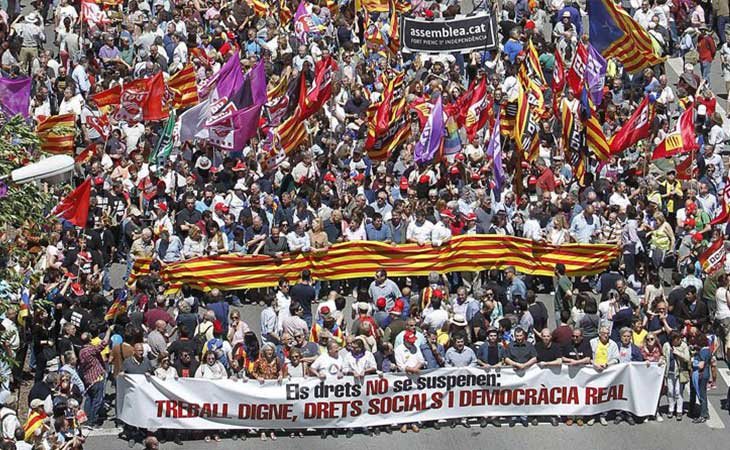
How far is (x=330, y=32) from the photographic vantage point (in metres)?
38.9

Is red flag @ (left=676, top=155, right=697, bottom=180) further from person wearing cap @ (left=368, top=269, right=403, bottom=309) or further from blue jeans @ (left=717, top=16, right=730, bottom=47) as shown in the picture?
blue jeans @ (left=717, top=16, right=730, bottom=47)

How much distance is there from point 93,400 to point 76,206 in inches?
147

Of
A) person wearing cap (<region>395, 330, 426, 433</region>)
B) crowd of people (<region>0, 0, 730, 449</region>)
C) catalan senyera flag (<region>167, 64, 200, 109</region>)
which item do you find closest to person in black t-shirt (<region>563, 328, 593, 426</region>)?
crowd of people (<region>0, 0, 730, 449</region>)

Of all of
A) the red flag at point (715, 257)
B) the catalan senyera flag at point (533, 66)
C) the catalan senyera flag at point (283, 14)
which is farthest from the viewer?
the catalan senyera flag at point (283, 14)

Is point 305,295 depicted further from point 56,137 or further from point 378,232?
point 56,137

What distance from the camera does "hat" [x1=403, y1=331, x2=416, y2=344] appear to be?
2608cm

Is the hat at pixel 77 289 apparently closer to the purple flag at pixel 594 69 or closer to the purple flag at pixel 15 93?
the purple flag at pixel 15 93

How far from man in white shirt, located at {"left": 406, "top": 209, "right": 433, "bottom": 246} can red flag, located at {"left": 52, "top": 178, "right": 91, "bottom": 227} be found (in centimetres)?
546

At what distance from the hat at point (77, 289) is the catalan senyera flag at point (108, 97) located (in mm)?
6915

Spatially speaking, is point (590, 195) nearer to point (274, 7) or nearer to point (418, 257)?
point (418, 257)

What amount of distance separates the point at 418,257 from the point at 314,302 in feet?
6.25

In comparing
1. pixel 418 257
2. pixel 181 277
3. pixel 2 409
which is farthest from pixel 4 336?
pixel 418 257

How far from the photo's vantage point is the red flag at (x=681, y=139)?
3250cm

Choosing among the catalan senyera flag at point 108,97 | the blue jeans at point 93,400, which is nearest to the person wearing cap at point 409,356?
the blue jeans at point 93,400
